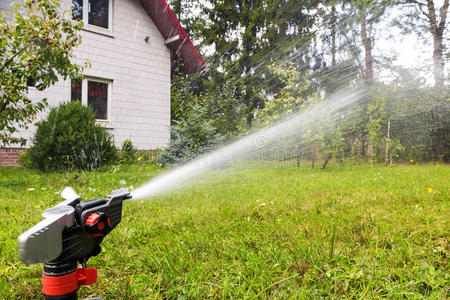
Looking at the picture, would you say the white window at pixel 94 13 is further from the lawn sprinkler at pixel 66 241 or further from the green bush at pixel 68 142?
the lawn sprinkler at pixel 66 241

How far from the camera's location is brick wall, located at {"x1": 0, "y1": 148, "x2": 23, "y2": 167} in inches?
259

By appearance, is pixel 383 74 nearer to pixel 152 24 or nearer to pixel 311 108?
pixel 311 108

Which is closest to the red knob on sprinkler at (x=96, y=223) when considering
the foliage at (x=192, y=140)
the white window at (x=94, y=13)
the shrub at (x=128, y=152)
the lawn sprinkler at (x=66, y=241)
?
the lawn sprinkler at (x=66, y=241)

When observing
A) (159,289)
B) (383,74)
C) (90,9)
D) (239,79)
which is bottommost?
(159,289)

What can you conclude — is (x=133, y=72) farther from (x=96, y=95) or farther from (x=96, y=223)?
(x=96, y=223)

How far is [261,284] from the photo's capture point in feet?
3.51

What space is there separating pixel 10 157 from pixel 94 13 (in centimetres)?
450

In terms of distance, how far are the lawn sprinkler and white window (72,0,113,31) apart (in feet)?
27.2

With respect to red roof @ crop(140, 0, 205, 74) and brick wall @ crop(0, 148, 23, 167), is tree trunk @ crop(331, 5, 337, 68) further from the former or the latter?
brick wall @ crop(0, 148, 23, 167)

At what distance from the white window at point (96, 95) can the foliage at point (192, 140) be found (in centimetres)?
257

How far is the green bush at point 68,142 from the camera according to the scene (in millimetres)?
5402

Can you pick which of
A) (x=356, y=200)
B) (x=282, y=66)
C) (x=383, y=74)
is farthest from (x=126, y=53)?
(x=356, y=200)

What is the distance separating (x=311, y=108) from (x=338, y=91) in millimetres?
1275

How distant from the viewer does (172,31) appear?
878 centimetres
